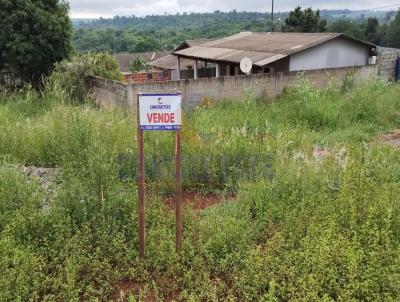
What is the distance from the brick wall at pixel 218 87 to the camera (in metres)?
9.56

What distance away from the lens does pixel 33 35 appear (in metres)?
13.1

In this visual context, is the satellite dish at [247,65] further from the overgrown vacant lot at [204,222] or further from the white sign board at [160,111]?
the white sign board at [160,111]

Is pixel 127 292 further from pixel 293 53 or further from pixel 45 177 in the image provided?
pixel 293 53

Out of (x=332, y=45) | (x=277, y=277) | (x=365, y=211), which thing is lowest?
(x=277, y=277)

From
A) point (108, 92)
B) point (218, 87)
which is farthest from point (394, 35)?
point (108, 92)

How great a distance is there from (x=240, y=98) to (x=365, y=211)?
7.47 metres

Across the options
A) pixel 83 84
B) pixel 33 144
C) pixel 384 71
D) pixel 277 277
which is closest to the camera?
pixel 277 277

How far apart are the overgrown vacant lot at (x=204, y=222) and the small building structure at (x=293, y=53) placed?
8.54m

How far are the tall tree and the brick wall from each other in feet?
54.2

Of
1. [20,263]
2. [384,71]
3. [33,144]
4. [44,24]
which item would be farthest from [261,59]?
[20,263]

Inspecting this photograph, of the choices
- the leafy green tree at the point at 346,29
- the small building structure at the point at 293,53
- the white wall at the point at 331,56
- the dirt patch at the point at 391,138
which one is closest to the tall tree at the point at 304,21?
the leafy green tree at the point at 346,29

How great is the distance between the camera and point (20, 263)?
10.7ft

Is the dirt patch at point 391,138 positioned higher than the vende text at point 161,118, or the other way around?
the vende text at point 161,118

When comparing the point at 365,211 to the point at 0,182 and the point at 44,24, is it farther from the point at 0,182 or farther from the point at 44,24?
the point at 44,24
